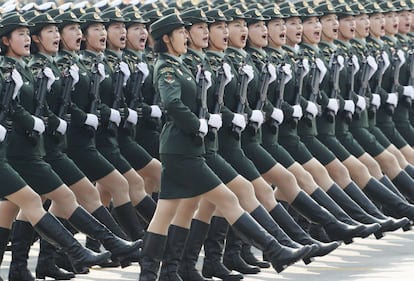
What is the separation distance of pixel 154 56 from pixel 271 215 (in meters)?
2.41

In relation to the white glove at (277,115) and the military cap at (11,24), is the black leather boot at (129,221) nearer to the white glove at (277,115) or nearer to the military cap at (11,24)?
the white glove at (277,115)

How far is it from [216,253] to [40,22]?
6.59 feet

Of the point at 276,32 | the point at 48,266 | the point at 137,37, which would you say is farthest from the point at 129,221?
the point at 276,32

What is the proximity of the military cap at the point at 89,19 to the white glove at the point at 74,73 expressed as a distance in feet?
2.26

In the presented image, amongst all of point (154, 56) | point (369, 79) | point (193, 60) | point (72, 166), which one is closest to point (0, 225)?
point (72, 166)

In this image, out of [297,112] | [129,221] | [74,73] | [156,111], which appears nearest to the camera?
[74,73]

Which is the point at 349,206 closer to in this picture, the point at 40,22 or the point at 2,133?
the point at 40,22

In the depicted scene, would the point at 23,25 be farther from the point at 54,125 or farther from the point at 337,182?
the point at 337,182

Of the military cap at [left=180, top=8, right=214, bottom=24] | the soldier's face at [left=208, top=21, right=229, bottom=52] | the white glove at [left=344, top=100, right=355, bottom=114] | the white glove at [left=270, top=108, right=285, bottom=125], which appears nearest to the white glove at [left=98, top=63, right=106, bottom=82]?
the soldier's face at [left=208, top=21, right=229, bottom=52]

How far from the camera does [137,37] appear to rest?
14.4 meters

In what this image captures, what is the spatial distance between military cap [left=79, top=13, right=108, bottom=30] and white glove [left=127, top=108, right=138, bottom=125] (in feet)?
2.27

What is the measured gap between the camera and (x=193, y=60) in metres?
12.3

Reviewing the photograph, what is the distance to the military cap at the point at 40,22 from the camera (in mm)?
12992

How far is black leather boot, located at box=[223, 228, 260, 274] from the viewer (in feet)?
43.4
